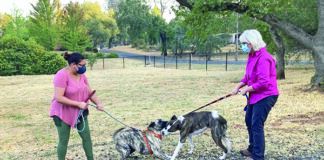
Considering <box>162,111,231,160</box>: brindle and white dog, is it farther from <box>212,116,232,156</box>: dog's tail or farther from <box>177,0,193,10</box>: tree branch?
<box>177,0,193,10</box>: tree branch

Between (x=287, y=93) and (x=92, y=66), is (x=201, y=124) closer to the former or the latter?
(x=287, y=93)

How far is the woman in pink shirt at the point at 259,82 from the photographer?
5699mm

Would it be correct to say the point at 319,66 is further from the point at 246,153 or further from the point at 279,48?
the point at 246,153

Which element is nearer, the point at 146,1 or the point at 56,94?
the point at 56,94

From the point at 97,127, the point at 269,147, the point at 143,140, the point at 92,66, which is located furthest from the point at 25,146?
the point at 92,66

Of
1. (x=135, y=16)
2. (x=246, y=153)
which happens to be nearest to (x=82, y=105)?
(x=246, y=153)

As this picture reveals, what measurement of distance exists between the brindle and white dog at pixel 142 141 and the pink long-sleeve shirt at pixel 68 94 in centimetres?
126

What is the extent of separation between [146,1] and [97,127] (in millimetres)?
59384

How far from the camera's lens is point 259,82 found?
18.6 ft

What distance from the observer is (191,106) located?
14.0m

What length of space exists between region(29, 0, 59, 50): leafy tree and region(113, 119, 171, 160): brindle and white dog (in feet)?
152

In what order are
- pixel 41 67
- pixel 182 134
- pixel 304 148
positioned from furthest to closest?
pixel 41 67 → pixel 304 148 → pixel 182 134

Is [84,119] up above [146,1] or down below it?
below

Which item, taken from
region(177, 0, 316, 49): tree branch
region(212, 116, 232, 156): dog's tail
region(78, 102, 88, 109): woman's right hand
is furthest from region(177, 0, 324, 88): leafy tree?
region(78, 102, 88, 109): woman's right hand
